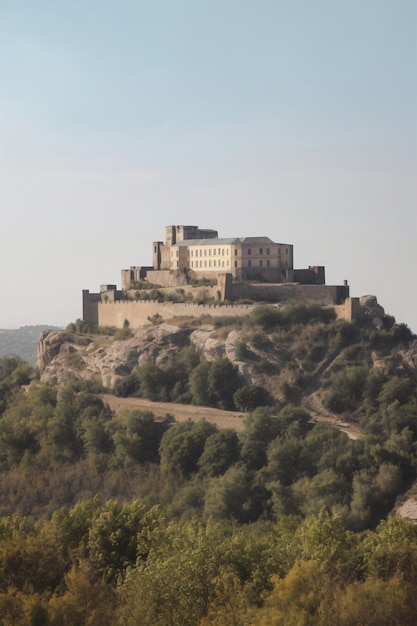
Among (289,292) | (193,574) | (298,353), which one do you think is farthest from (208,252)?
(193,574)

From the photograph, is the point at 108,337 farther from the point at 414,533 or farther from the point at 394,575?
the point at 394,575

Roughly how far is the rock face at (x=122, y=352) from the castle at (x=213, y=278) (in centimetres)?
167

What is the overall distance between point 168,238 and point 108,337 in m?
6.87

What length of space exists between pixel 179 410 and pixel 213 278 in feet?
29.8

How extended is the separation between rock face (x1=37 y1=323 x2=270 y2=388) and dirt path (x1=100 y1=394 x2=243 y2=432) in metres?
1.68

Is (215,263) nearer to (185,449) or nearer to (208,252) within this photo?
(208,252)

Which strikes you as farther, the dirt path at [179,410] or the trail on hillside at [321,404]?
the dirt path at [179,410]

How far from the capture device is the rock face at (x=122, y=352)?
5088 centimetres

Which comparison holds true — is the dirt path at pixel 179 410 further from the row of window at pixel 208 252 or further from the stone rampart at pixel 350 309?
the row of window at pixel 208 252

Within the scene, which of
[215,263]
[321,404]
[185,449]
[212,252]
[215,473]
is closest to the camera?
[215,473]

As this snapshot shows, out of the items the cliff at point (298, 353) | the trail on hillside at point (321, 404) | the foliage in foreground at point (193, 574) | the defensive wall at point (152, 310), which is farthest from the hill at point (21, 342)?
the foliage in foreground at point (193, 574)

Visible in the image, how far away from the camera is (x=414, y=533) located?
3341cm

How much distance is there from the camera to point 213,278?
56.2 metres

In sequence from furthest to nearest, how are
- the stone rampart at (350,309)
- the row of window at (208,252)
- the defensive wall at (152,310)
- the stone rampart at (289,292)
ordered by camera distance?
the row of window at (208,252) < the stone rampart at (289,292) < the defensive wall at (152,310) < the stone rampart at (350,309)
